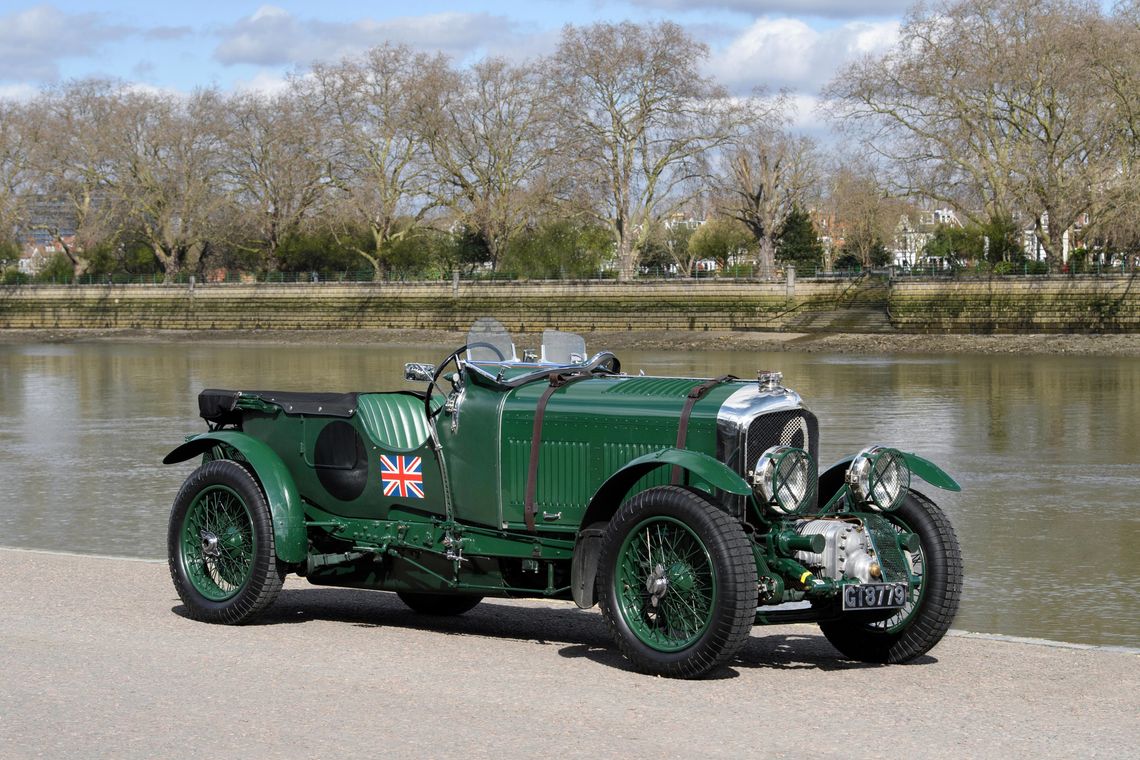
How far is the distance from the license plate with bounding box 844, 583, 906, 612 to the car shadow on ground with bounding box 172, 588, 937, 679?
1.64 feet

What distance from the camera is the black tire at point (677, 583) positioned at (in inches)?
266

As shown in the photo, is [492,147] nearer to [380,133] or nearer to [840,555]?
[380,133]

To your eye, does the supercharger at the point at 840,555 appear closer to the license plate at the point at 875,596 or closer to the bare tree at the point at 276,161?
the license plate at the point at 875,596

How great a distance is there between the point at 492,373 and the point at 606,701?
2239mm

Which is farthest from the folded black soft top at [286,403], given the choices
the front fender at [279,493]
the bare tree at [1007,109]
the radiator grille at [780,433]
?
the bare tree at [1007,109]

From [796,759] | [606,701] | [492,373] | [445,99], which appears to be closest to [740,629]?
[606,701]

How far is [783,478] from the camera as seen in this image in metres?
7.18

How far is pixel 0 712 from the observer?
→ 6285 millimetres

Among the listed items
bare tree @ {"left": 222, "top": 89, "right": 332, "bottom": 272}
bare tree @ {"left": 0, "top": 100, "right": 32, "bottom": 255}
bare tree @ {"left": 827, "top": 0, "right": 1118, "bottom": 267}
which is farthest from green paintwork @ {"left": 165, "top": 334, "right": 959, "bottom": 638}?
bare tree @ {"left": 0, "top": 100, "right": 32, "bottom": 255}

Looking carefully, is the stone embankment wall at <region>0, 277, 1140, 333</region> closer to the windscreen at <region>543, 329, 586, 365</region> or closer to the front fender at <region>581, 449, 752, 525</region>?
the windscreen at <region>543, 329, 586, 365</region>

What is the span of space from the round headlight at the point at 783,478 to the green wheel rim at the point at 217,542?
9.84 ft

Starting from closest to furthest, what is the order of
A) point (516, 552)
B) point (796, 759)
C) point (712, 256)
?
point (796, 759), point (516, 552), point (712, 256)

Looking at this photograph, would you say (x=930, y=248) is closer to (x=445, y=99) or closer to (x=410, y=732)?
(x=445, y=99)

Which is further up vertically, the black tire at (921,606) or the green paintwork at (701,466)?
the green paintwork at (701,466)
